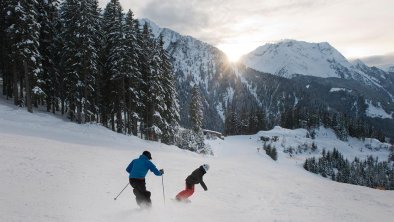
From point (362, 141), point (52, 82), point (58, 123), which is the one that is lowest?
point (362, 141)

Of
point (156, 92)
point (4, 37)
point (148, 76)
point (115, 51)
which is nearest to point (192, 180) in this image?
point (115, 51)

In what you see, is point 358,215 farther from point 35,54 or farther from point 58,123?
point 35,54

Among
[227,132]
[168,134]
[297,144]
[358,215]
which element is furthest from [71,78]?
[297,144]

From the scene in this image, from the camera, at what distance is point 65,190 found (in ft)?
45.2

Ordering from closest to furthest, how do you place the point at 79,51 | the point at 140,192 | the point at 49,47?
1. the point at 140,192
2. the point at 79,51
3. the point at 49,47

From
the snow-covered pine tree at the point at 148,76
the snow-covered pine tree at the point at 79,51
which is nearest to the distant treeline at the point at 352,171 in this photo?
the snow-covered pine tree at the point at 148,76

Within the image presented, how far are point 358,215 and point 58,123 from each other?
29328mm

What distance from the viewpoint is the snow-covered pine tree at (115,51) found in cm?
4319

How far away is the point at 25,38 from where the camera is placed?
122 ft

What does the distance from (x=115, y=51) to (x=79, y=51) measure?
13.8 feet

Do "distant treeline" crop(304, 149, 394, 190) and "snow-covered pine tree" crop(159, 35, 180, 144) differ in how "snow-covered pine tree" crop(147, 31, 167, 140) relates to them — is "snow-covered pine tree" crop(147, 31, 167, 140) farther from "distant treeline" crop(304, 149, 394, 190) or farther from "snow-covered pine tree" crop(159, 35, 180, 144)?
"distant treeline" crop(304, 149, 394, 190)

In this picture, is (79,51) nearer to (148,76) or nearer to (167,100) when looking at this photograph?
(148,76)

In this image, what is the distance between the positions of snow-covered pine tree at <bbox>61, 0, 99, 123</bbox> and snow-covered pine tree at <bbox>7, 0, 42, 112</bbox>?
3.67 meters

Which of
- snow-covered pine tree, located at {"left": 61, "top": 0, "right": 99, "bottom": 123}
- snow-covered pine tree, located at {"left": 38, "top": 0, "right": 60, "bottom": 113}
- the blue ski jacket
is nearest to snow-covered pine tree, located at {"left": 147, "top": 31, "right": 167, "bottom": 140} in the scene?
snow-covered pine tree, located at {"left": 61, "top": 0, "right": 99, "bottom": 123}
